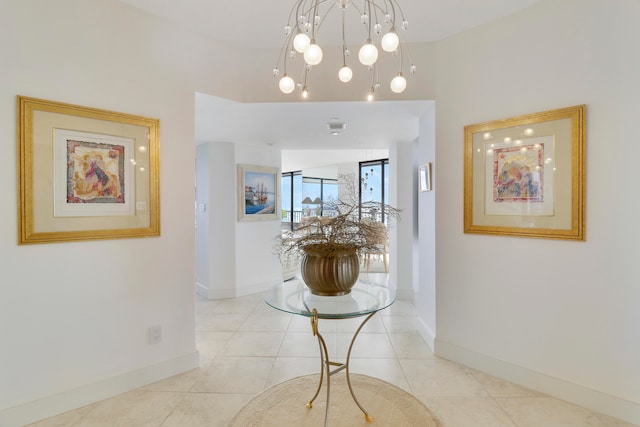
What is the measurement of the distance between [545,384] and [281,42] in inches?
136

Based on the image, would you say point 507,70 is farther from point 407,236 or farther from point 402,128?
point 407,236

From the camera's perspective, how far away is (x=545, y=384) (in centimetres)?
223

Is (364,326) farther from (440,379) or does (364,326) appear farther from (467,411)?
(467,411)

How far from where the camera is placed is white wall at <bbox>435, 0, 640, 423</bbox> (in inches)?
76.3

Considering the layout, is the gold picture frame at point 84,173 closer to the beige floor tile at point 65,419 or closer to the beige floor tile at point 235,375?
the beige floor tile at point 65,419

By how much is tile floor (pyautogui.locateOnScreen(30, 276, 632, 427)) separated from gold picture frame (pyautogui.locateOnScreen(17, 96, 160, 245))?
1.19m

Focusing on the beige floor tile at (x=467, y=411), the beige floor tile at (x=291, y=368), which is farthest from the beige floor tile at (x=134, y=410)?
the beige floor tile at (x=467, y=411)

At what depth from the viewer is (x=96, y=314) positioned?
214cm

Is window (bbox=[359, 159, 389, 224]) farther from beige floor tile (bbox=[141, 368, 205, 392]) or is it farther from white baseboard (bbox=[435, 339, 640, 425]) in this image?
beige floor tile (bbox=[141, 368, 205, 392])

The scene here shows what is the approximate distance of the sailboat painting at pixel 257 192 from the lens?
15.7 feet

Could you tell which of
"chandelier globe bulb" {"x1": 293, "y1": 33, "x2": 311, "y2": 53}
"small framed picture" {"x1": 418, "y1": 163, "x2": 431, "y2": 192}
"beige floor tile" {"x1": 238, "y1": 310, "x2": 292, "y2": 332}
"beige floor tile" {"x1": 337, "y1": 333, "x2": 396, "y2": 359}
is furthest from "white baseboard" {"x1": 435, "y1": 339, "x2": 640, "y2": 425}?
"chandelier globe bulb" {"x1": 293, "y1": 33, "x2": 311, "y2": 53}

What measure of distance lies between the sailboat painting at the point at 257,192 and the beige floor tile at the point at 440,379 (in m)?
3.13

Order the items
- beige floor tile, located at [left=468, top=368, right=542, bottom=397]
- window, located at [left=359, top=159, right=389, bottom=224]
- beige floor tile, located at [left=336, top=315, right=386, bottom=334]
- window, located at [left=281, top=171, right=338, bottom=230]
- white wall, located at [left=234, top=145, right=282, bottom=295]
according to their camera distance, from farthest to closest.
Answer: window, located at [left=281, top=171, right=338, bottom=230], window, located at [left=359, top=159, right=389, bottom=224], white wall, located at [left=234, top=145, right=282, bottom=295], beige floor tile, located at [left=336, top=315, right=386, bottom=334], beige floor tile, located at [left=468, top=368, right=542, bottom=397]

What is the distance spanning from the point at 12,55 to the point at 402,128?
3.40 metres
